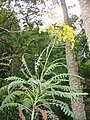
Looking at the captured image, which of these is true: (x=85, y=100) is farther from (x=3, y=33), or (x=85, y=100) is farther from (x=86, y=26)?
(x=86, y=26)

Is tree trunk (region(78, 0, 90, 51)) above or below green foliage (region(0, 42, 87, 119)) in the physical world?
above

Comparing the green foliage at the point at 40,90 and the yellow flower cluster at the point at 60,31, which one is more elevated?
the yellow flower cluster at the point at 60,31

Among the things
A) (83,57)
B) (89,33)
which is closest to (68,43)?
(89,33)

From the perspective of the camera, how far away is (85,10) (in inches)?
123

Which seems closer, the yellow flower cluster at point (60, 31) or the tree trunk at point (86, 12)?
the tree trunk at point (86, 12)

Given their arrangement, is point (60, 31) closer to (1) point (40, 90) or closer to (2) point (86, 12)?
(2) point (86, 12)

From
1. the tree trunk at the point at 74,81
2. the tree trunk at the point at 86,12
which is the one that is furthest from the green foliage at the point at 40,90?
the tree trunk at the point at 74,81

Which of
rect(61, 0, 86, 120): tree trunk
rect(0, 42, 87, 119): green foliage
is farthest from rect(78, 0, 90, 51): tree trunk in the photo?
rect(61, 0, 86, 120): tree trunk

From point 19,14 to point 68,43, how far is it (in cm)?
257

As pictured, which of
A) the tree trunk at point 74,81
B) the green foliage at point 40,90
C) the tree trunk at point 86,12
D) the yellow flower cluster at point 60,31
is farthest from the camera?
the tree trunk at point 74,81

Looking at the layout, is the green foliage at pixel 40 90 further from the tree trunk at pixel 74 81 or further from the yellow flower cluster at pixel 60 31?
the tree trunk at pixel 74 81

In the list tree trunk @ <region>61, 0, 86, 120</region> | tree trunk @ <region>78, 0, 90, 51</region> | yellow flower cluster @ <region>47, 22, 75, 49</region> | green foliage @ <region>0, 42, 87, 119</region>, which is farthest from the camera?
tree trunk @ <region>61, 0, 86, 120</region>

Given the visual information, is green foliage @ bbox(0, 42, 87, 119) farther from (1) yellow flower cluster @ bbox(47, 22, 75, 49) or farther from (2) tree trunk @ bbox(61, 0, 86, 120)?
(2) tree trunk @ bbox(61, 0, 86, 120)

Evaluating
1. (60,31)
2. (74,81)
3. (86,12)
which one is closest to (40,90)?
(86,12)
